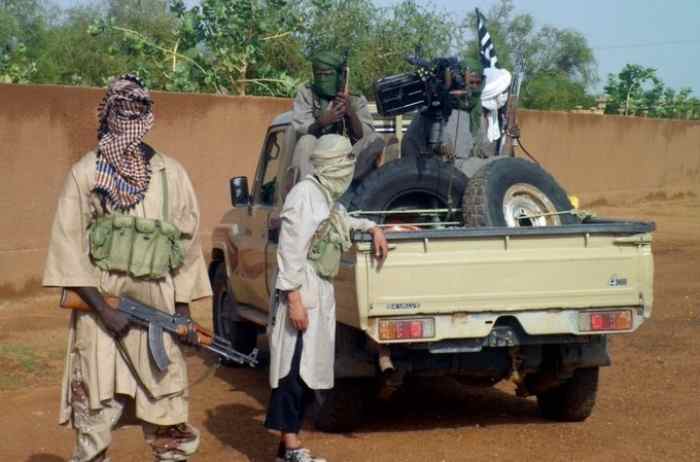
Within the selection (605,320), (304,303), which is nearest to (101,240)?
(304,303)

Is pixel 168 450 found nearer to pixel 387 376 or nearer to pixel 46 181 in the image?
pixel 387 376

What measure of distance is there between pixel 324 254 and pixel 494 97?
3.27m

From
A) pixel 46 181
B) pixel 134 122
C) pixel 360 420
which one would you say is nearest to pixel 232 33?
pixel 46 181

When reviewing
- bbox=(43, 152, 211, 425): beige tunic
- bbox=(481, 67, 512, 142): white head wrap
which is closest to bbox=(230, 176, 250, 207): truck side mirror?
bbox=(481, 67, 512, 142): white head wrap

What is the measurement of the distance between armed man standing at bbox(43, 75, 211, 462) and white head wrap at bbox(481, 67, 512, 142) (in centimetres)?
413

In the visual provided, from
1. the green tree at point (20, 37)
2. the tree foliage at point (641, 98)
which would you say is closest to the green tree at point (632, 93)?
the tree foliage at point (641, 98)

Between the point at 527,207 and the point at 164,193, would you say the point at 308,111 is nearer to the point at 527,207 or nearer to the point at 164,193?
the point at 527,207

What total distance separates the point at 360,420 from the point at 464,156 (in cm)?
204

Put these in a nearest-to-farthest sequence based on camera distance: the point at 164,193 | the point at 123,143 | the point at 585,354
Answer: the point at 123,143, the point at 164,193, the point at 585,354

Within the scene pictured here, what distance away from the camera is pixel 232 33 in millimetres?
17000

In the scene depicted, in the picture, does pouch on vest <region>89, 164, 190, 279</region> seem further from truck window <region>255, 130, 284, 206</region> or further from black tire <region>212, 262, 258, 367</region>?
black tire <region>212, 262, 258, 367</region>

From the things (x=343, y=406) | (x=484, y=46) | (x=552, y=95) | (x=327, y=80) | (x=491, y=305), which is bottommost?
(x=343, y=406)

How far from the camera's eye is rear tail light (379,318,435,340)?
248 inches

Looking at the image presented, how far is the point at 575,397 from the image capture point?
23.5 feet
